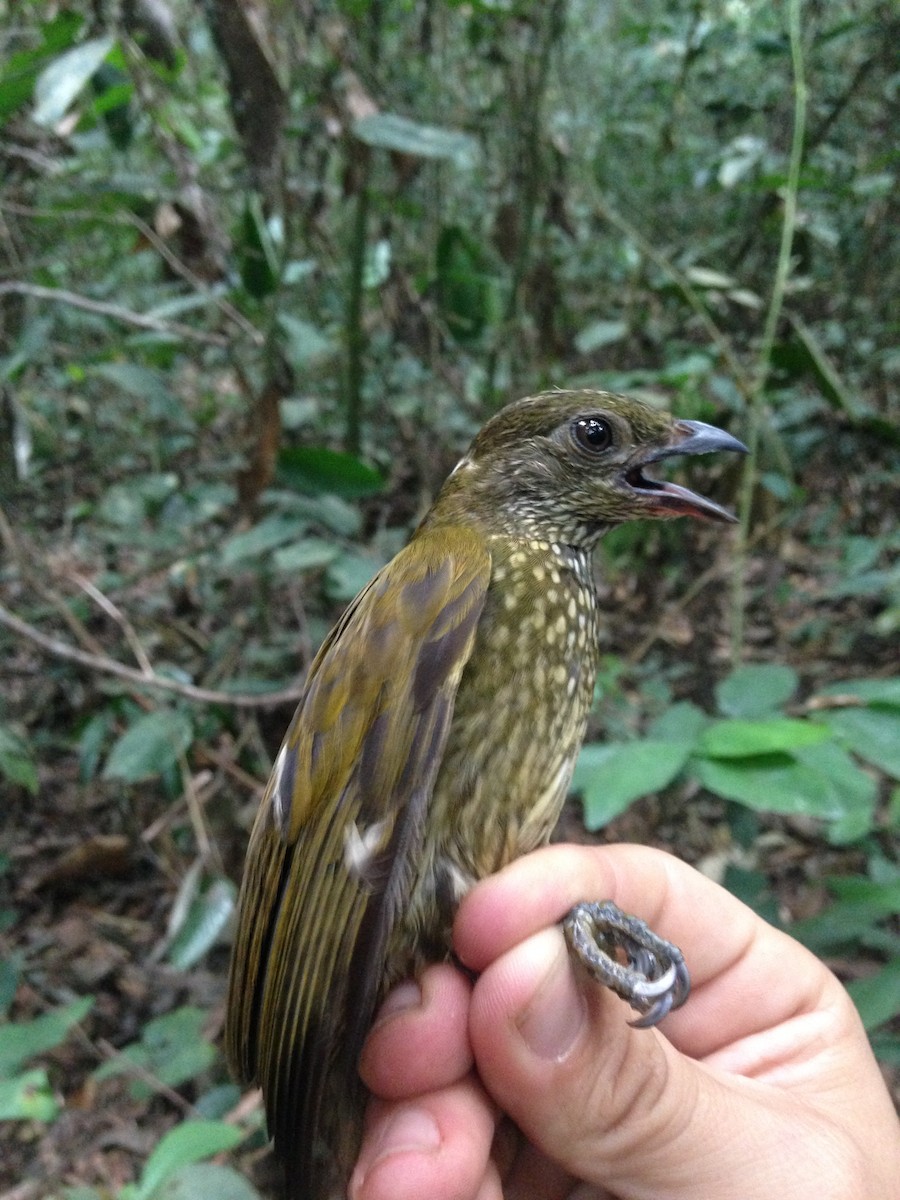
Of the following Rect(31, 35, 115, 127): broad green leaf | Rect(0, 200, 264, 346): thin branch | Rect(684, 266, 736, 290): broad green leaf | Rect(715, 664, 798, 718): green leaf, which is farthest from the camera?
Rect(684, 266, 736, 290): broad green leaf

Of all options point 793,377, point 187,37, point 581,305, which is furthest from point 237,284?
point 581,305

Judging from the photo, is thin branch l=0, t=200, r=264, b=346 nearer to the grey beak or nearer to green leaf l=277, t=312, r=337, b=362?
green leaf l=277, t=312, r=337, b=362

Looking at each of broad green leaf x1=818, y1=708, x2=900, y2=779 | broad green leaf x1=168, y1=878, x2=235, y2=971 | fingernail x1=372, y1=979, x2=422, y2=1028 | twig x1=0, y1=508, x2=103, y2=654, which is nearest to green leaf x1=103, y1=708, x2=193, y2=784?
broad green leaf x1=168, y1=878, x2=235, y2=971

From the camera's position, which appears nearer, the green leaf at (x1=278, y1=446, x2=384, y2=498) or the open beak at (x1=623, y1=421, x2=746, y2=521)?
the open beak at (x1=623, y1=421, x2=746, y2=521)

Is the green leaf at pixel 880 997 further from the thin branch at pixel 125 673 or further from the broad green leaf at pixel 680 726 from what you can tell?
the thin branch at pixel 125 673

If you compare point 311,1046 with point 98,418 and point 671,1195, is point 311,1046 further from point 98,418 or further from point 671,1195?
point 98,418

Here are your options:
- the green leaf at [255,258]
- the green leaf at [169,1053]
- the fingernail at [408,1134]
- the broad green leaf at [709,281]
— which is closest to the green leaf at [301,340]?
the green leaf at [255,258]
